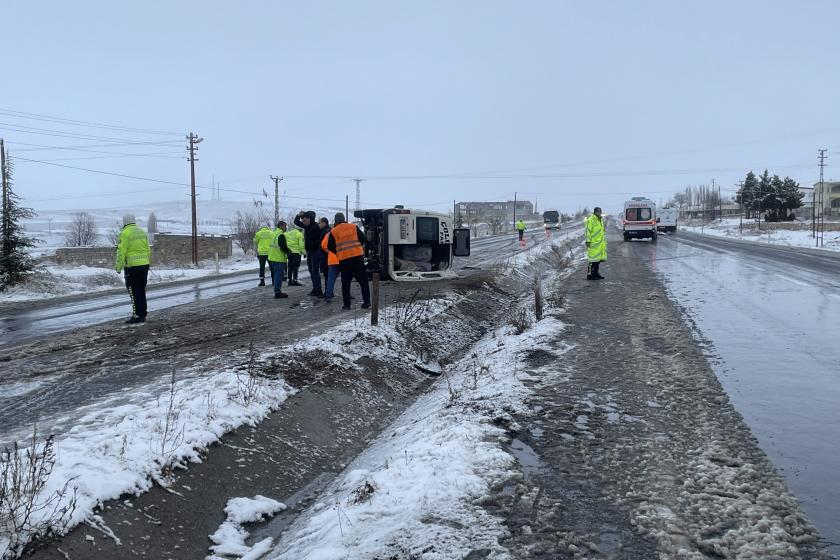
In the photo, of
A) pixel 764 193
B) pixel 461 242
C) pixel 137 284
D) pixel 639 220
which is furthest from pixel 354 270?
pixel 764 193

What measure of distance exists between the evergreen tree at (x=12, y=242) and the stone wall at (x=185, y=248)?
2382cm

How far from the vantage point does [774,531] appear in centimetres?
356

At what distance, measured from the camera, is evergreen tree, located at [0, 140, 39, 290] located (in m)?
18.4

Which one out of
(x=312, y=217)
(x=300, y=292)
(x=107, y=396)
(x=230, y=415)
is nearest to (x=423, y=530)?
(x=230, y=415)

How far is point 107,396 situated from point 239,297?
849 centimetres

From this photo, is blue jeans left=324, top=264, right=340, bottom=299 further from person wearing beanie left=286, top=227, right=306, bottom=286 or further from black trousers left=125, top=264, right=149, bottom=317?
black trousers left=125, top=264, right=149, bottom=317

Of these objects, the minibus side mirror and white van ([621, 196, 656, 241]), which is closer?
the minibus side mirror

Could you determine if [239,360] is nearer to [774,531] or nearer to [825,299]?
[774,531]

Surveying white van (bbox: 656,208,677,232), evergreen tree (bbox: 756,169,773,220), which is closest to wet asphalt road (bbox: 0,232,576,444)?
white van (bbox: 656,208,677,232)

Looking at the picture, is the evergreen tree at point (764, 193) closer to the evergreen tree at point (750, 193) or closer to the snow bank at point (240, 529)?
the evergreen tree at point (750, 193)

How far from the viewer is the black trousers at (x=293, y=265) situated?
51.3 feet

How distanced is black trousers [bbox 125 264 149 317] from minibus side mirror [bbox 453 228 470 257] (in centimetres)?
868

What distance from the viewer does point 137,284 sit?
10211mm

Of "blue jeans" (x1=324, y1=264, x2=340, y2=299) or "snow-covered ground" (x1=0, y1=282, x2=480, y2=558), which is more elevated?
"blue jeans" (x1=324, y1=264, x2=340, y2=299)
